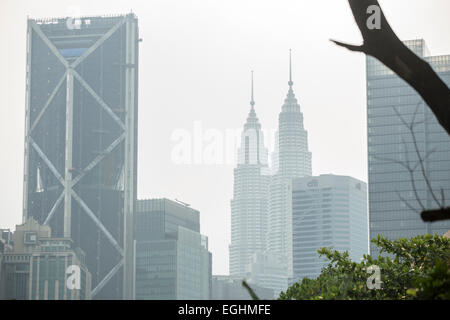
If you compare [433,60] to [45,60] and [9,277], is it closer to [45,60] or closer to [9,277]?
[45,60]

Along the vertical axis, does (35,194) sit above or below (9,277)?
above

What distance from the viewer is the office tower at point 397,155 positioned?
165 metres

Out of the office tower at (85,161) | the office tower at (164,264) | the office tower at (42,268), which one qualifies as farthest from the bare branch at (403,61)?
the office tower at (164,264)

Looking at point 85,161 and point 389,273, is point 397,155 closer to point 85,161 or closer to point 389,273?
point 85,161

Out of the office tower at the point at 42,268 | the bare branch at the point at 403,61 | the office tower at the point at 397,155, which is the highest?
the office tower at the point at 397,155

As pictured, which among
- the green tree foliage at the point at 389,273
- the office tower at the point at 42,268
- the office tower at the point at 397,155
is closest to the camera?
the green tree foliage at the point at 389,273

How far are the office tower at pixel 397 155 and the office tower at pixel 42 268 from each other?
64563 millimetres

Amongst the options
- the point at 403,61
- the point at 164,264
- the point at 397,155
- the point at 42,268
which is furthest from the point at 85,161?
the point at 403,61

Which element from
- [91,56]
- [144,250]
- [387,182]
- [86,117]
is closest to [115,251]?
[144,250]

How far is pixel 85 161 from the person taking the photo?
618 feet

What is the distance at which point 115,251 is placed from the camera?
184 metres

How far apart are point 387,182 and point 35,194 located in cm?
7970

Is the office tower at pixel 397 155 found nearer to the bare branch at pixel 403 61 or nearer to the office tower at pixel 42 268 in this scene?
the office tower at pixel 42 268
